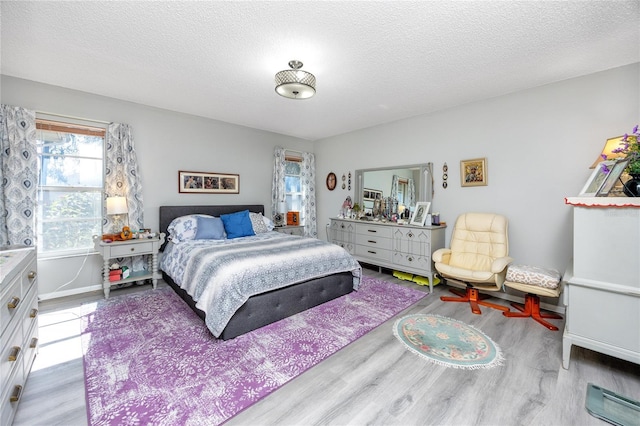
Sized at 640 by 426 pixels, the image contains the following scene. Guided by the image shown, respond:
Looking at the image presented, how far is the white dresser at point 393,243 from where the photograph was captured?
148 inches

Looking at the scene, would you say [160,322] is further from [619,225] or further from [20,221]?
[619,225]

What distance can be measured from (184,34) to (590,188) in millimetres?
3652

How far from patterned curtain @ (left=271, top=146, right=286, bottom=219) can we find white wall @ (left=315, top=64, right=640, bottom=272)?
2556mm

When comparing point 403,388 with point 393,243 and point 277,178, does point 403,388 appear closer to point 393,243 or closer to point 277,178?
point 393,243

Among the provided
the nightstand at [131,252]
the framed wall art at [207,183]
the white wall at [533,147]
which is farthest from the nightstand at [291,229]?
the white wall at [533,147]

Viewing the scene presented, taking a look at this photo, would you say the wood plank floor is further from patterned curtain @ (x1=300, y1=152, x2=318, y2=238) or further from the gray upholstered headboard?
patterned curtain @ (x1=300, y1=152, x2=318, y2=238)

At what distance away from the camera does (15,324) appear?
1.58 meters

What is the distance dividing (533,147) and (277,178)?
4.13 metres

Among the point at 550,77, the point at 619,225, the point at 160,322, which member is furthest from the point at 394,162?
the point at 160,322

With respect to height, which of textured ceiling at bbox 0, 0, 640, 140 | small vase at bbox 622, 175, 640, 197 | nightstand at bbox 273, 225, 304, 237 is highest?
textured ceiling at bbox 0, 0, 640, 140

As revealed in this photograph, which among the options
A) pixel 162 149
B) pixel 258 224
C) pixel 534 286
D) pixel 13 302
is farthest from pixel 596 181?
pixel 162 149

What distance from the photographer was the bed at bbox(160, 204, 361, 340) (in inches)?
95.4

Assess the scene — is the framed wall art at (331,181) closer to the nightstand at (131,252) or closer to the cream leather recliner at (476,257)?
the cream leather recliner at (476,257)

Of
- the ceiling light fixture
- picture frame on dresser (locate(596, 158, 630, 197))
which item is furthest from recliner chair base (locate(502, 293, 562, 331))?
the ceiling light fixture
